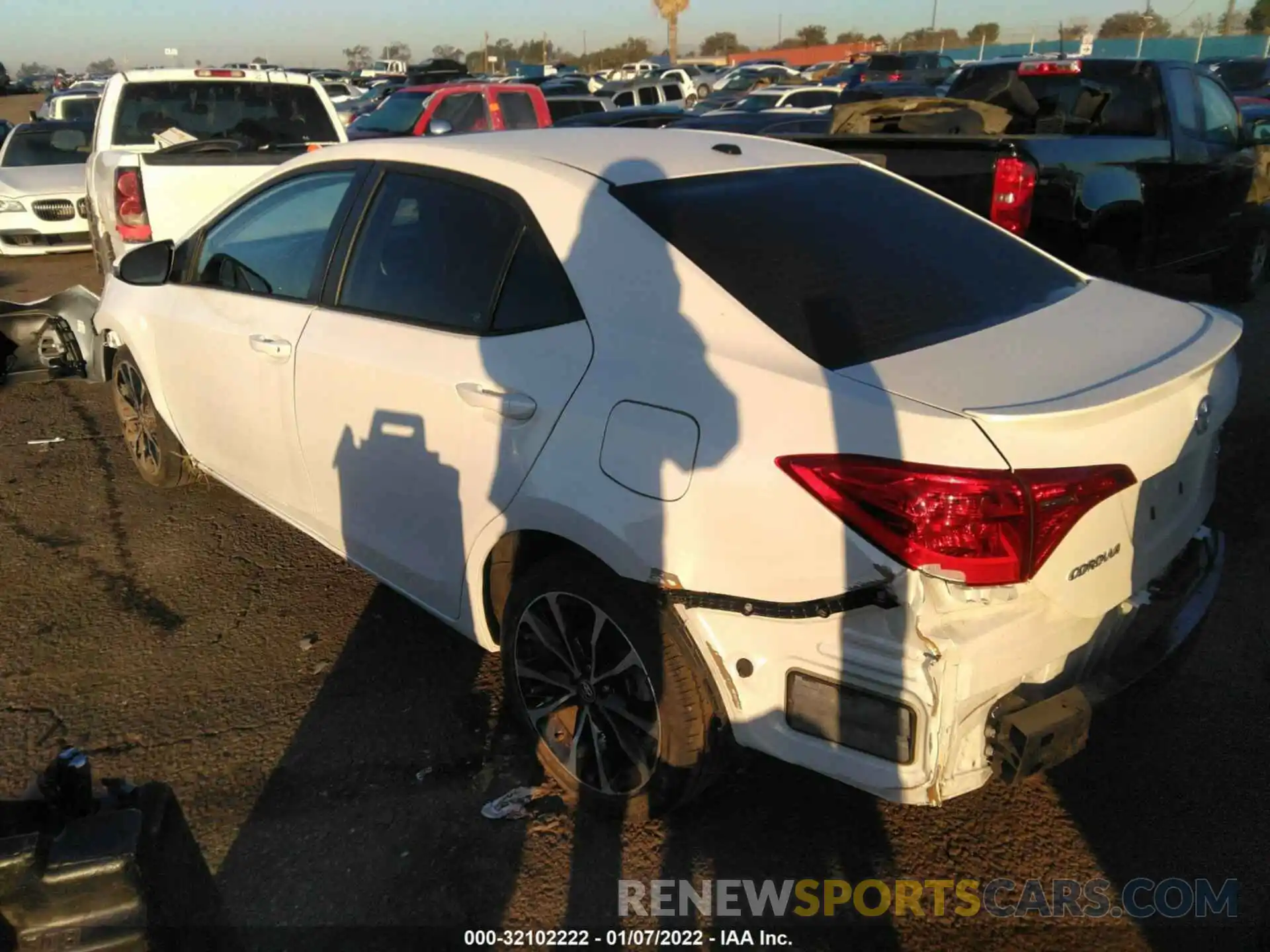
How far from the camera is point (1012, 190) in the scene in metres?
5.74

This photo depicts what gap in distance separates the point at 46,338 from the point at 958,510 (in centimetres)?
634

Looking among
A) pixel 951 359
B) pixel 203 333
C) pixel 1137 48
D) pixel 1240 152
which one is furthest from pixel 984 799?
pixel 1137 48

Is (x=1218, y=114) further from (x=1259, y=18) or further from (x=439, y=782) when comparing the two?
(x=1259, y=18)

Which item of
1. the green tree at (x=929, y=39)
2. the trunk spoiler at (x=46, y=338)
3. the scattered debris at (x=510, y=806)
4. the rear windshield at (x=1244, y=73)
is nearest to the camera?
the scattered debris at (x=510, y=806)

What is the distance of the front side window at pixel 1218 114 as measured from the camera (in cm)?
750

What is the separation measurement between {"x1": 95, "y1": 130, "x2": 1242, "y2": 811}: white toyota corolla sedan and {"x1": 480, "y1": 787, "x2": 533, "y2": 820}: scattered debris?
151 mm

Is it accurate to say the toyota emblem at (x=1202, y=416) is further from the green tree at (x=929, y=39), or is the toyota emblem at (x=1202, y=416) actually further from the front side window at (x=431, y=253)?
the green tree at (x=929, y=39)

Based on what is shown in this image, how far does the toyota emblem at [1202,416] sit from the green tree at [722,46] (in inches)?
3383

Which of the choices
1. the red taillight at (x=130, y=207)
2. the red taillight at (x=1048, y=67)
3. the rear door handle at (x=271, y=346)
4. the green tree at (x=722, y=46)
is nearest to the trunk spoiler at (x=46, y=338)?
the red taillight at (x=130, y=207)

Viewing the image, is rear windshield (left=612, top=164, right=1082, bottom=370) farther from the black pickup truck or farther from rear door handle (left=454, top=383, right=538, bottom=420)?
the black pickup truck

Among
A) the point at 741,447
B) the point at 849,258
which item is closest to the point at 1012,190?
the point at 849,258

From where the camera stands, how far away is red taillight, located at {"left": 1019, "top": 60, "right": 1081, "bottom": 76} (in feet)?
24.7

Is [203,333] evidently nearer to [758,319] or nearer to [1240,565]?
[758,319]

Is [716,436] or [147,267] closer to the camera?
[716,436]
